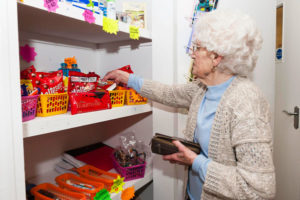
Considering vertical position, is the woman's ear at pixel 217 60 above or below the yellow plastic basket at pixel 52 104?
above

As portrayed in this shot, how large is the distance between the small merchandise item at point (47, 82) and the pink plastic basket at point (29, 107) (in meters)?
0.07

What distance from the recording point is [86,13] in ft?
2.90

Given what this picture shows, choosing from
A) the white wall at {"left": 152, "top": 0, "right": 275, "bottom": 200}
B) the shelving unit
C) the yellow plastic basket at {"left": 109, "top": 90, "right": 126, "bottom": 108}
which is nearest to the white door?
the white wall at {"left": 152, "top": 0, "right": 275, "bottom": 200}

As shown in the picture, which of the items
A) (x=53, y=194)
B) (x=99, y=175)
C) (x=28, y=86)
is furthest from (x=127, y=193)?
(x=28, y=86)

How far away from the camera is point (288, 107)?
70.9 inches

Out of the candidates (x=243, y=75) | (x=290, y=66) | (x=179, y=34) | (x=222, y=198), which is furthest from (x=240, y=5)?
(x=222, y=198)

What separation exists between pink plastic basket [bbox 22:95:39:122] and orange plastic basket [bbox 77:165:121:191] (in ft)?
1.67

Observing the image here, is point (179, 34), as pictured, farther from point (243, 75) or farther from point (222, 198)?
point (222, 198)

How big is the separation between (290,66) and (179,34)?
1.11 meters

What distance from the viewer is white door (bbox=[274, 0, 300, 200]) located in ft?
5.60

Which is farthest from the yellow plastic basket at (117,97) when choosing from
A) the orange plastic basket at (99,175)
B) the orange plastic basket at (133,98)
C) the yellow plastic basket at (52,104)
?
the orange plastic basket at (99,175)

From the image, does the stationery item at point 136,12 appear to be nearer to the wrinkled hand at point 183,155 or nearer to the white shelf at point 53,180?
the wrinkled hand at point 183,155

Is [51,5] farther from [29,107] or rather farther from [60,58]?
[60,58]

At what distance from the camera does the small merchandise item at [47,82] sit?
0.81 meters
